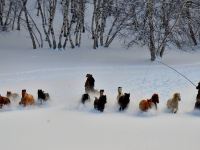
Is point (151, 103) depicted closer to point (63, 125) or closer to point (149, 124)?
point (149, 124)

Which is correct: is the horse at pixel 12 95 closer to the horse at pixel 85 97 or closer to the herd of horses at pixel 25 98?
the herd of horses at pixel 25 98

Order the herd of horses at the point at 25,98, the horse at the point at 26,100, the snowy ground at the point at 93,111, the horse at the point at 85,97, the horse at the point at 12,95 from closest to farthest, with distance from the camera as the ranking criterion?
the snowy ground at the point at 93,111
the herd of horses at the point at 25,98
the horse at the point at 26,100
the horse at the point at 85,97
the horse at the point at 12,95

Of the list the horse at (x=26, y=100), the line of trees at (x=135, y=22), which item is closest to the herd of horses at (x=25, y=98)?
the horse at (x=26, y=100)

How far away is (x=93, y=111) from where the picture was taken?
1661 cm

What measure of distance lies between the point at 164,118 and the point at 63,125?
3.37m

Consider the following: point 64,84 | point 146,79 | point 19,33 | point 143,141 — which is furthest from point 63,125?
point 19,33

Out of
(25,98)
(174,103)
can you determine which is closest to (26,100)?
(25,98)

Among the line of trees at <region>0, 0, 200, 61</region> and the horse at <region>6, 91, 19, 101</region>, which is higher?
the line of trees at <region>0, 0, 200, 61</region>

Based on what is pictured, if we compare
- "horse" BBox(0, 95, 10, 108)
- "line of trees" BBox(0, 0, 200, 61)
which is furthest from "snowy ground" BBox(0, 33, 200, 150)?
"line of trees" BBox(0, 0, 200, 61)

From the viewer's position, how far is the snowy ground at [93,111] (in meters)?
14.3

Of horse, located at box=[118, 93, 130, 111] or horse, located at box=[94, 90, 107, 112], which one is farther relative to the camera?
horse, located at box=[118, 93, 130, 111]

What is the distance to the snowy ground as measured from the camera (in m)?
14.3

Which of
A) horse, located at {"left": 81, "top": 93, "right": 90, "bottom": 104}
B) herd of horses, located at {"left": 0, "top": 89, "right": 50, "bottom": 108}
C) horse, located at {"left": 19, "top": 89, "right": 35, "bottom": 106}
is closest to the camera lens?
herd of horses, located at {"left": 0, "top": 89, "right": 50, "bottom": 108}

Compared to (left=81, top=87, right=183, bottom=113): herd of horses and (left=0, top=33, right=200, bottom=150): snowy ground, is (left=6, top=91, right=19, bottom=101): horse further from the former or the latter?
(left=81, top=87, right=183, bottom=113): herd of horses
